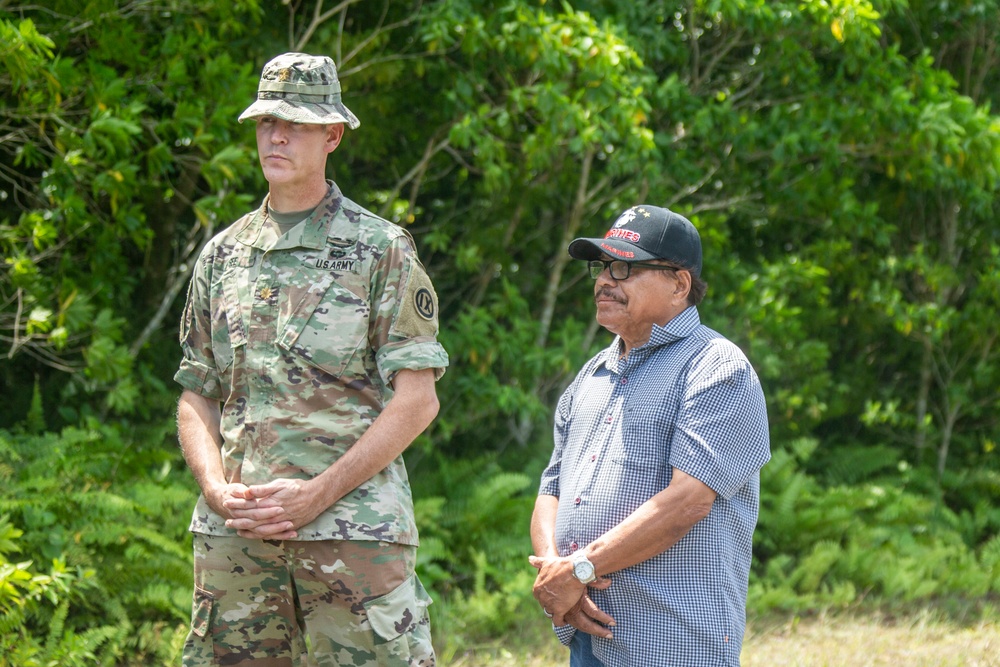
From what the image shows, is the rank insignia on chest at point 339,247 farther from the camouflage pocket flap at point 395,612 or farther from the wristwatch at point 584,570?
the wristwatch at point 584,570

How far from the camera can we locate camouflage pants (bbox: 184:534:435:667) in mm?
2584

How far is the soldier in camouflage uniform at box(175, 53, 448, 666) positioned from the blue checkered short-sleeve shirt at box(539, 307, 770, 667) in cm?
48

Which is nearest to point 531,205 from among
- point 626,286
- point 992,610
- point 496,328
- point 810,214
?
point 496,328

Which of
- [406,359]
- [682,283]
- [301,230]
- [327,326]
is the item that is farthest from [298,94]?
[682,283]

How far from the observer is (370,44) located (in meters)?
6.41

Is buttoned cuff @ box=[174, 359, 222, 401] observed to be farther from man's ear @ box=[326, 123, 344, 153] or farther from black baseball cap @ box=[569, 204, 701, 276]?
black baseball cap @ box=[569, 204, 701, 276]

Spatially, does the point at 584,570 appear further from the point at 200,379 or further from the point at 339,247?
the point at 200,379

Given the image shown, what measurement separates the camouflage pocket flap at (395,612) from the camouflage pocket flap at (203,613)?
1.41ft

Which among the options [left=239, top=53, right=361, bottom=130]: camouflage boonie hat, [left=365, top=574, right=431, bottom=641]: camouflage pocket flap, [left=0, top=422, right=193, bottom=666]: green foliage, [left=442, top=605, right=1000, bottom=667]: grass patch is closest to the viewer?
[left=365, top=574, right=431, bottom=641]: camouflage pocket flap

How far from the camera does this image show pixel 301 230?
9.04 ft

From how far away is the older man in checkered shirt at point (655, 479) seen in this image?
2.59m

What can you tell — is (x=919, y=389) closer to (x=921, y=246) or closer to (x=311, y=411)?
(x=921, y=246)

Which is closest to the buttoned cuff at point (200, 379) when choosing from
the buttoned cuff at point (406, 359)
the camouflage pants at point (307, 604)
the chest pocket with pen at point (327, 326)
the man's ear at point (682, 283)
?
the chest pocket with pen at point (327, 326)

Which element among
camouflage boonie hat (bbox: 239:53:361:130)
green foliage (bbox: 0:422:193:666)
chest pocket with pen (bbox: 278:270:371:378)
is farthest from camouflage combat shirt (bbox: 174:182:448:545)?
green foliage (bbox: 0:422:193:666)
